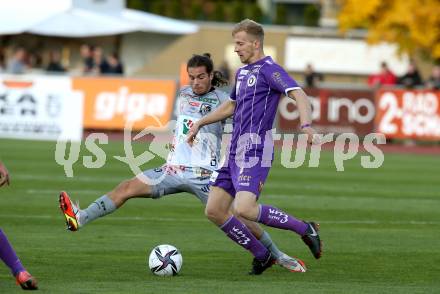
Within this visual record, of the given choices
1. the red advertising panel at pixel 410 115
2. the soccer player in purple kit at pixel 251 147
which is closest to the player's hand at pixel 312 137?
the soccer player in purple kit at pixel 251 147

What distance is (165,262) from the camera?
10039 millimetres

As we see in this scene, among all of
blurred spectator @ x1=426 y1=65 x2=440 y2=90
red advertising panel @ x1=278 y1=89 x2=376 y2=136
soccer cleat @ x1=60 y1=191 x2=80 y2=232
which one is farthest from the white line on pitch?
blurred spectator @ x1=426 y1=65 x2=440 y2=90

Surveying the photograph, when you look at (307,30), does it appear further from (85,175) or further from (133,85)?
(85,175)

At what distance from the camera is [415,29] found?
122ft

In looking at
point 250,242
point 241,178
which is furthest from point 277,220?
point 241,178

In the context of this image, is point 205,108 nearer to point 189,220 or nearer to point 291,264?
point 291,264

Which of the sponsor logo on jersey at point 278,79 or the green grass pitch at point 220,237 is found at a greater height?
the sponsor logo on jersey at point 278,79

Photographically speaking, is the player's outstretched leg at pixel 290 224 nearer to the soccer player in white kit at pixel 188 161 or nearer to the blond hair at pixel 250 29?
the soccer player in white kit at pixel 188 161

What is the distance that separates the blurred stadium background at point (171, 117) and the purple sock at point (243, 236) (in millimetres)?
224

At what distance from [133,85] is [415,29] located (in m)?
11.8

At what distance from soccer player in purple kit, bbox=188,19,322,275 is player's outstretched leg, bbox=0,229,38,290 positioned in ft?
6.32

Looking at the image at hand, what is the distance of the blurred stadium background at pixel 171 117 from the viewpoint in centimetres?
1043

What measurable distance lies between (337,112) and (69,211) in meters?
19.4

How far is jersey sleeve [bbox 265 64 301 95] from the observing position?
9.85 meters
